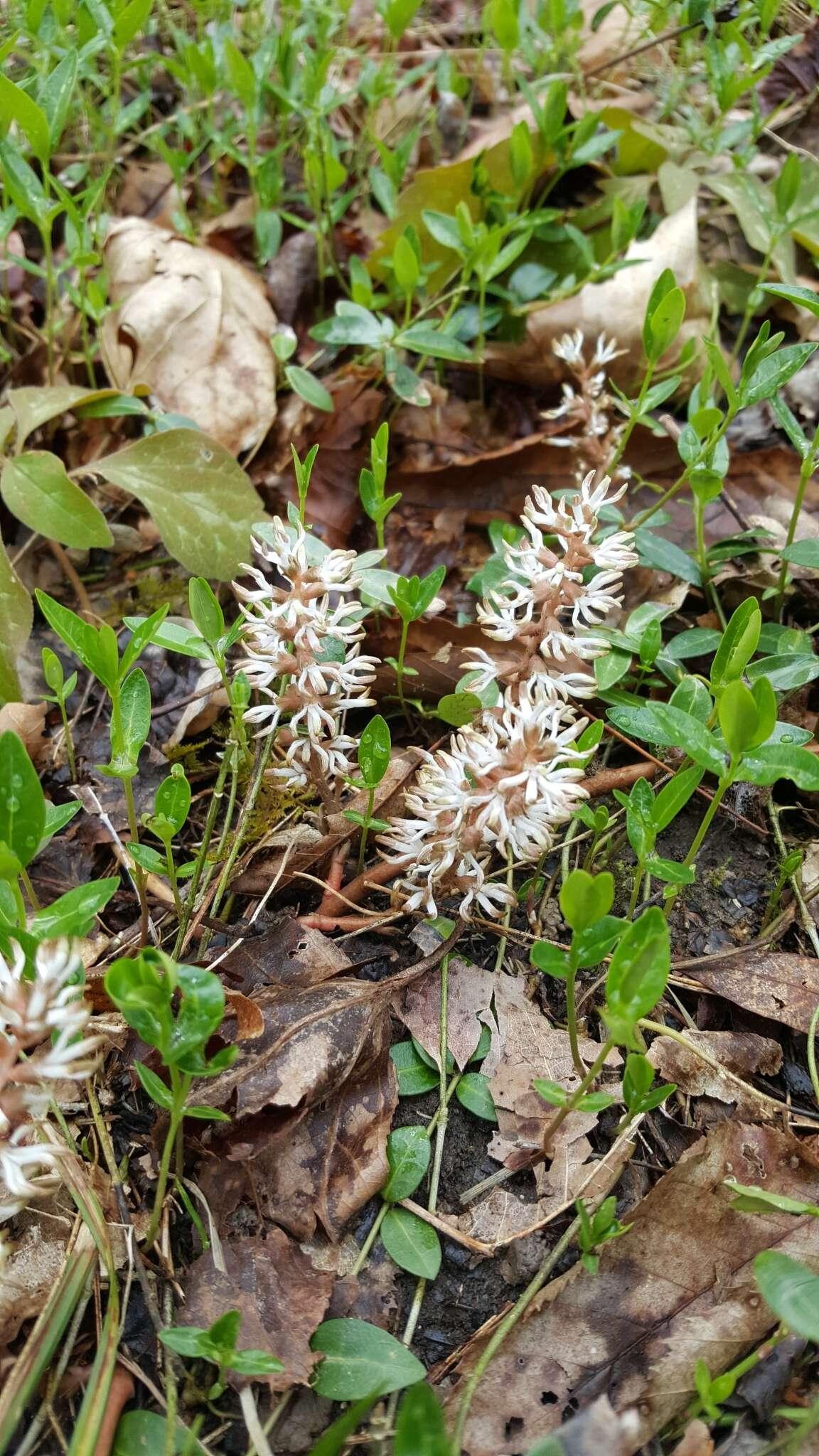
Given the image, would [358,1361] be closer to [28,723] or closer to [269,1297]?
[269,1297]

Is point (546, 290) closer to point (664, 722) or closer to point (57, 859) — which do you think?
point (664, 722)

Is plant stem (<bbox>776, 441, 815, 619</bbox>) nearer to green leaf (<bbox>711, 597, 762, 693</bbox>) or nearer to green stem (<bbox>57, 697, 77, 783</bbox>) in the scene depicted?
green leaf (<bbox>711, 597, 762, 693</bbox>)

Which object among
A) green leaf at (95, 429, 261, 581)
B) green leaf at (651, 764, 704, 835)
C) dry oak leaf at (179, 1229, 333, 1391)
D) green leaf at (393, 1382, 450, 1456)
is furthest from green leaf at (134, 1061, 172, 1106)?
green leaf at (95, 429, 261, 581)

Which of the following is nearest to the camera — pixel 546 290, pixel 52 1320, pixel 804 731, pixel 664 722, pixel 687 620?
pixel 52 1320

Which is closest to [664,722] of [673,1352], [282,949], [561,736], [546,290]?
[561,736]

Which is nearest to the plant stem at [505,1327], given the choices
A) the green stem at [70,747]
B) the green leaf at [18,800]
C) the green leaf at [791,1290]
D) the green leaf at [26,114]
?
the green leaf at [791,1290]
